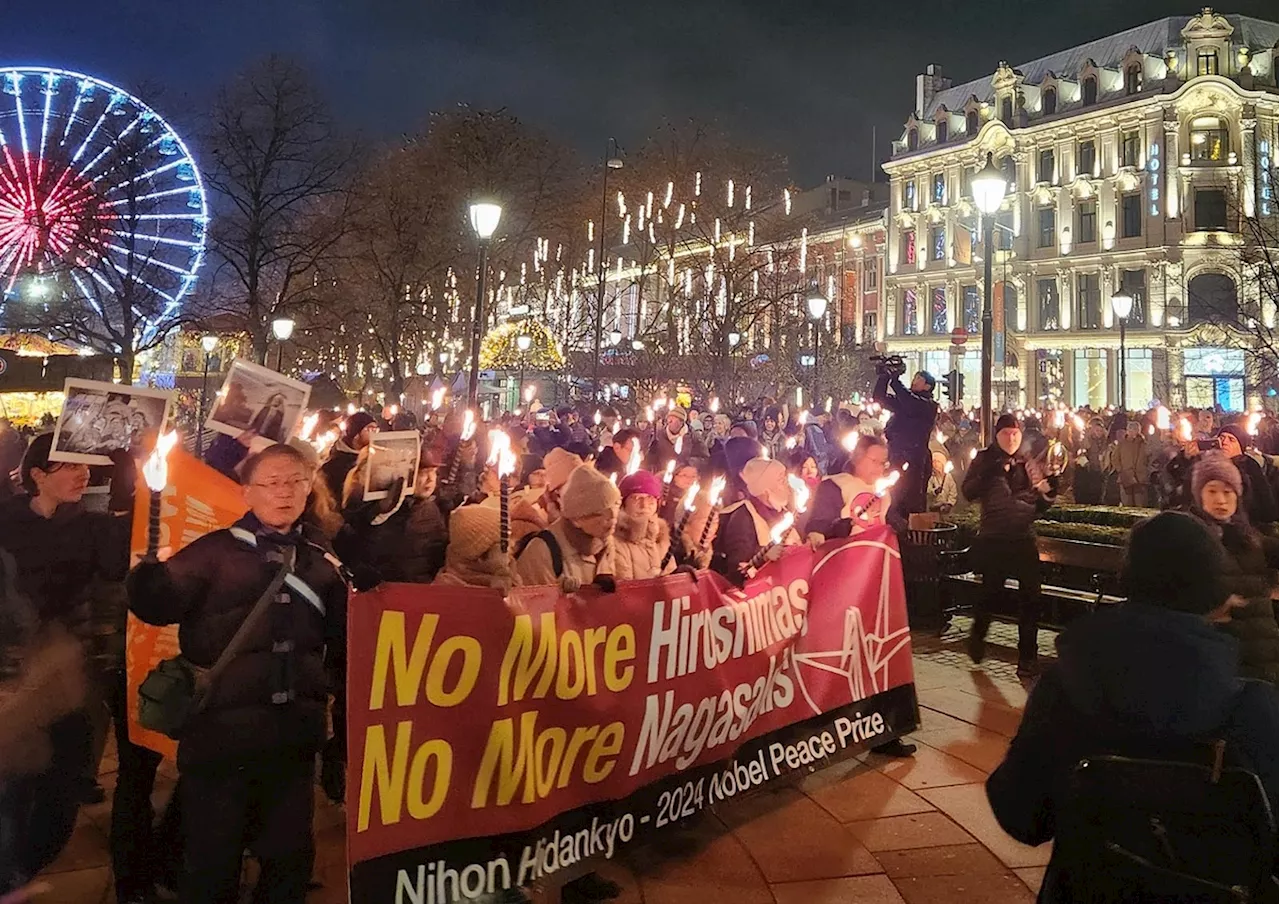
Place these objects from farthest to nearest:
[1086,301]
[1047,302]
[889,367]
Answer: [1047,302] < [1086,301] < [889,367]

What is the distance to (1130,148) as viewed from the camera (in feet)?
191

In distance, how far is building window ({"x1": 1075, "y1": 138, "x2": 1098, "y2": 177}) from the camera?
6025cm

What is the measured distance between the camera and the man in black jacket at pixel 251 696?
10.2 ft

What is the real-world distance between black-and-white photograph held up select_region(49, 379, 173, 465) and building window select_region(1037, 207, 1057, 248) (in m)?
65.8

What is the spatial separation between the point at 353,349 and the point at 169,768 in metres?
40.8

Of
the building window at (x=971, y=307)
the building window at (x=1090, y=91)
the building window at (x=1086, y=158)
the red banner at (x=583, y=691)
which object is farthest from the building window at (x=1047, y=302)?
the red banner at (x=583, y=691)

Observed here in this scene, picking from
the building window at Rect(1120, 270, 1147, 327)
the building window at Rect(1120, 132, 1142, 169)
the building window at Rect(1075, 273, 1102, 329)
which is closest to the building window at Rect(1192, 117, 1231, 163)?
the building window at Rect(1120, 132, 1142, 169)

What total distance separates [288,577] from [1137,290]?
207ft

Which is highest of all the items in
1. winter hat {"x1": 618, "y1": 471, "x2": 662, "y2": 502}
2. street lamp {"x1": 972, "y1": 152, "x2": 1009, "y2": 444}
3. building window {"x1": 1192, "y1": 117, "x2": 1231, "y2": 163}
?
building window {"x1": 1192, "y1": 117, "x2": 1231, "y2": 163}

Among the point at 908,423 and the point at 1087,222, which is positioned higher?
the point at 1087,222

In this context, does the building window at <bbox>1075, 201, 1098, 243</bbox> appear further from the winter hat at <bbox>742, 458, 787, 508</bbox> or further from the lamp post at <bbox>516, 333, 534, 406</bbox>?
the winter hat at <bbox>742, 458, 787, 508</bbox>

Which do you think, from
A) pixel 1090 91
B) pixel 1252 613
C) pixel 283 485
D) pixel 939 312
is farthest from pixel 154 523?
pixel 1090 91

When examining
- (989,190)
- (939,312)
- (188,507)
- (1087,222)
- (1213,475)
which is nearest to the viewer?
(188,507)

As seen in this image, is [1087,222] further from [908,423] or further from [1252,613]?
[1252,613]
